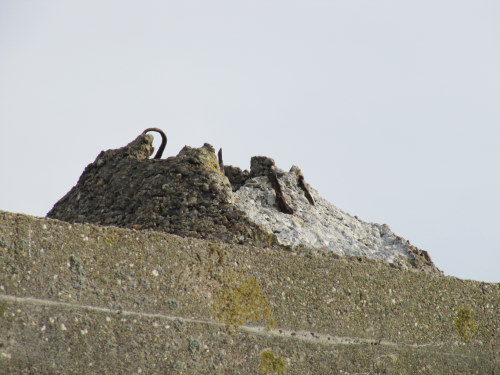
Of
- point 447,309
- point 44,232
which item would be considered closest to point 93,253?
point 44,232

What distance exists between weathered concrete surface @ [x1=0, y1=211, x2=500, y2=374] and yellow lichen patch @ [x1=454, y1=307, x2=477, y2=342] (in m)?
0.04

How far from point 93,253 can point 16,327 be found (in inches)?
19.6

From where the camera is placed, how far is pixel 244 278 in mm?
4789

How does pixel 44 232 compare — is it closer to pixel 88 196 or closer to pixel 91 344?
pixel 91 344

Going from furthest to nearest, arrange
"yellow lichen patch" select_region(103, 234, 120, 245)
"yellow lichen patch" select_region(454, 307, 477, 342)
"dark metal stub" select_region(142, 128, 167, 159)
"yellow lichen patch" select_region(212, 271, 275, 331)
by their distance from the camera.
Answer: "dark metal stub" select_region(142, 128, 167, 159)
"yellow lichen patch" select_region(454, 307, 477, 342)
"yellow lichen patch" select_region(212, 271, 275, 331)
"yellow lichen patch" select_region(103, 234, 120, 245)

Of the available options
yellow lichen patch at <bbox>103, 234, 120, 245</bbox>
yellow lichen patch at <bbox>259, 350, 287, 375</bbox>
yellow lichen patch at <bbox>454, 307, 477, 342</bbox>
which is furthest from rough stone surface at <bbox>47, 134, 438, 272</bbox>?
yellow lichen patch at <bbox>103, 234, 120, 245</bbox>

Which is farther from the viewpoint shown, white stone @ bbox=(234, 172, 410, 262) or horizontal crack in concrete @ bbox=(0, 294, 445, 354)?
white stone @ bbox=(234, 172, 410, 262)

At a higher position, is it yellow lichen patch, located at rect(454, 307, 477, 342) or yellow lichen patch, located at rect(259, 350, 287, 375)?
yellow lichen patch, located at rect(454, 307, 477, 342)

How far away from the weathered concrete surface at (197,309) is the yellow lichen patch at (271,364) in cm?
3

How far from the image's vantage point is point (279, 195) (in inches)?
231

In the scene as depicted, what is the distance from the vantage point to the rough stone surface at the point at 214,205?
5.33 m

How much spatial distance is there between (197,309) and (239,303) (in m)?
0.26

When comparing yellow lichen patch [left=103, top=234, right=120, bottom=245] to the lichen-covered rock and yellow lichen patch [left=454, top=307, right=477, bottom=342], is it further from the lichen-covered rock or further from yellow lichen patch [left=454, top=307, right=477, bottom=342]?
yellow lichen patch [left=454, top=307, right=477, bottom=342]

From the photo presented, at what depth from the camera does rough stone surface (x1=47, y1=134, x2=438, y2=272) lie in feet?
17.5
